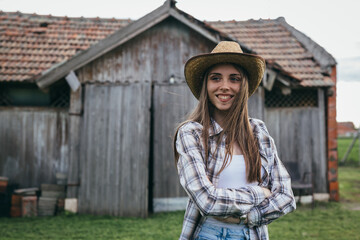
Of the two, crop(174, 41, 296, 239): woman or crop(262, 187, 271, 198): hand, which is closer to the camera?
crop(174, 41, 296, 239): woman

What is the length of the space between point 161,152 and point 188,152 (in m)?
5.38

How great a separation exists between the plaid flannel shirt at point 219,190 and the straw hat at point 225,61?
1.38ft

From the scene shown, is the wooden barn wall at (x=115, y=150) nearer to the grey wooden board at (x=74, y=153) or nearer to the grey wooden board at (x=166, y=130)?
the grey wooden board at (x=74, y=153)

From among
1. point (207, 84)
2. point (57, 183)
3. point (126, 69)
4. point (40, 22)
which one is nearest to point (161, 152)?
point (126, 69)

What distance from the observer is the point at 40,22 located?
9.67 metres

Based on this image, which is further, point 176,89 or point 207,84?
point 176,89

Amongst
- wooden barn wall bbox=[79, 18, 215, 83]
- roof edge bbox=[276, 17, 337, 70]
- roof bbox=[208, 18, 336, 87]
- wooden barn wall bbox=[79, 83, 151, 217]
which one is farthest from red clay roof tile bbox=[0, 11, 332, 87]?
wooden barn wall bbox=[79, 83, 151, 217]

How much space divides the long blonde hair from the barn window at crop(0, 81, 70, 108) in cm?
652

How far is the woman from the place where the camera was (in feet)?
5.72

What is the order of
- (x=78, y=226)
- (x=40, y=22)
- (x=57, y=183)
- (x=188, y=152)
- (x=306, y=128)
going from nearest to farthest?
(x=188, y=152), (x=78, y=226), (x=57, y=183), (x=306, y=128), (x=40, y=22)

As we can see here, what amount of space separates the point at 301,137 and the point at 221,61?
6800 millimetres

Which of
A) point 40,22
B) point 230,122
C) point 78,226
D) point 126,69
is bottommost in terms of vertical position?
point 78,226

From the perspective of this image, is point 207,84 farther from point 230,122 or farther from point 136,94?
point 136,94

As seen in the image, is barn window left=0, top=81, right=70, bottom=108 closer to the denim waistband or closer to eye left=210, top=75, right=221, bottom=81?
eye left=210, top=75, right=221, bottom=81
